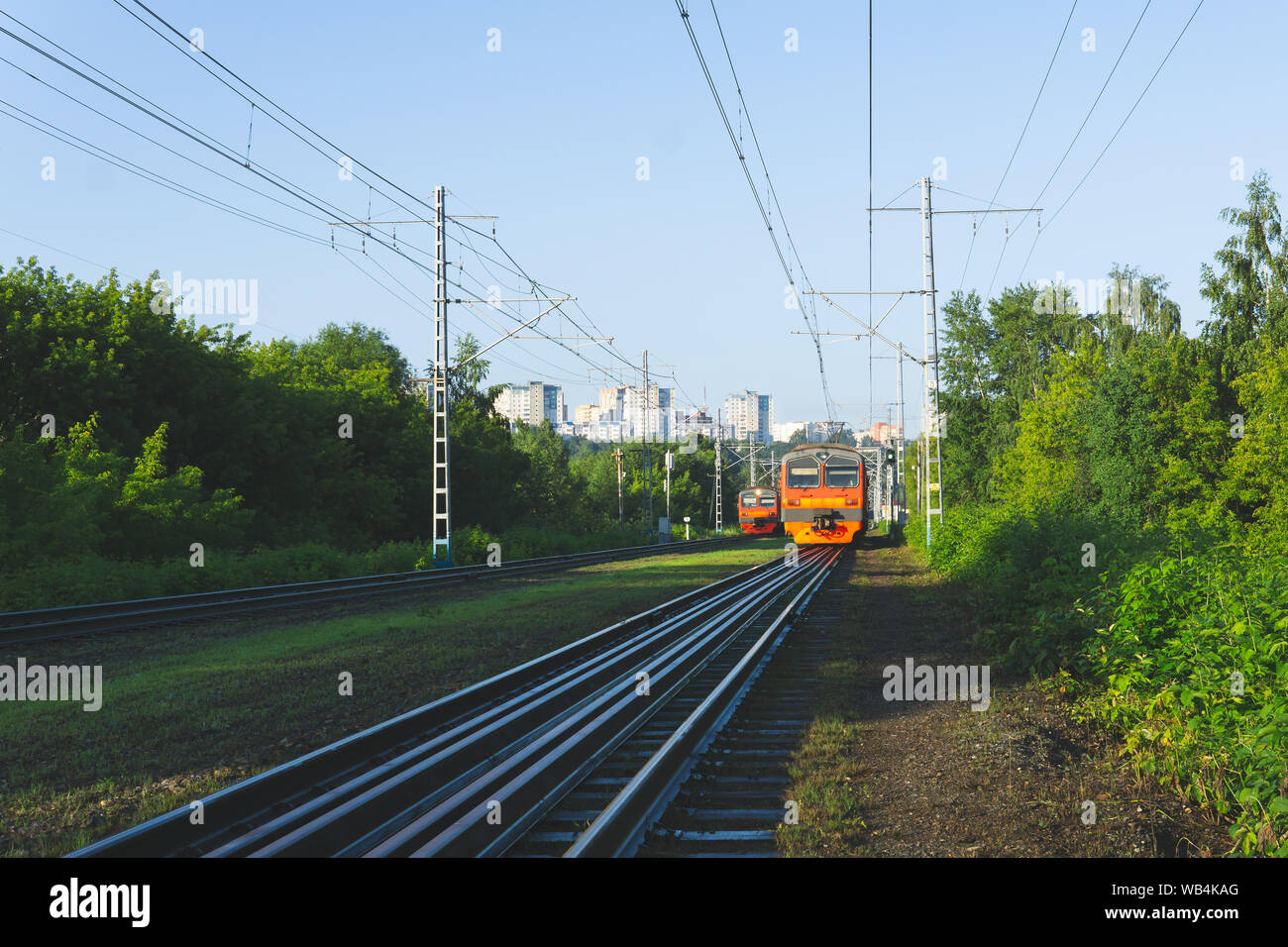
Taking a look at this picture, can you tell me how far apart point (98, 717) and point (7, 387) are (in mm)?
25957

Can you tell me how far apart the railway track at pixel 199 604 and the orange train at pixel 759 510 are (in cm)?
4548

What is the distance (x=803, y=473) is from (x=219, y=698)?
35628 millimetres

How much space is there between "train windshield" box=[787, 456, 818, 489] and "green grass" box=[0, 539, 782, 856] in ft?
80.9

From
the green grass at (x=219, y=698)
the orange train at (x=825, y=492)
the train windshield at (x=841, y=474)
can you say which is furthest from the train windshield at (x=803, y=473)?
the green grass at (x=219, y=698)

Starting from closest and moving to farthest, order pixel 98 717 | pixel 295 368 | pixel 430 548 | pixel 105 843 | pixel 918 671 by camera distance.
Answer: pixel 105 843
pixel 98 717
pixel 918 671
pixel 430 548
pixel 295 368

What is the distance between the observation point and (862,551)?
156ft

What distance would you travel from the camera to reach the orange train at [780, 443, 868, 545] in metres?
43.7

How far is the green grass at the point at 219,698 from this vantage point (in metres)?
6.93

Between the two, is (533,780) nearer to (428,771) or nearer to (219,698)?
(428,771)

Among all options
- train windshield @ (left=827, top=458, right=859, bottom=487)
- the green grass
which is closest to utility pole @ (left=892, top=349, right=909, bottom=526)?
train windshield @ (left=827, top=458, right=859, bottom=487)

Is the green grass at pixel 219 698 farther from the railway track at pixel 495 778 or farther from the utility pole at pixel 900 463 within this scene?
the utility pole at pixel 900 463

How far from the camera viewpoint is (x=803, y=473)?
44.2 metres
